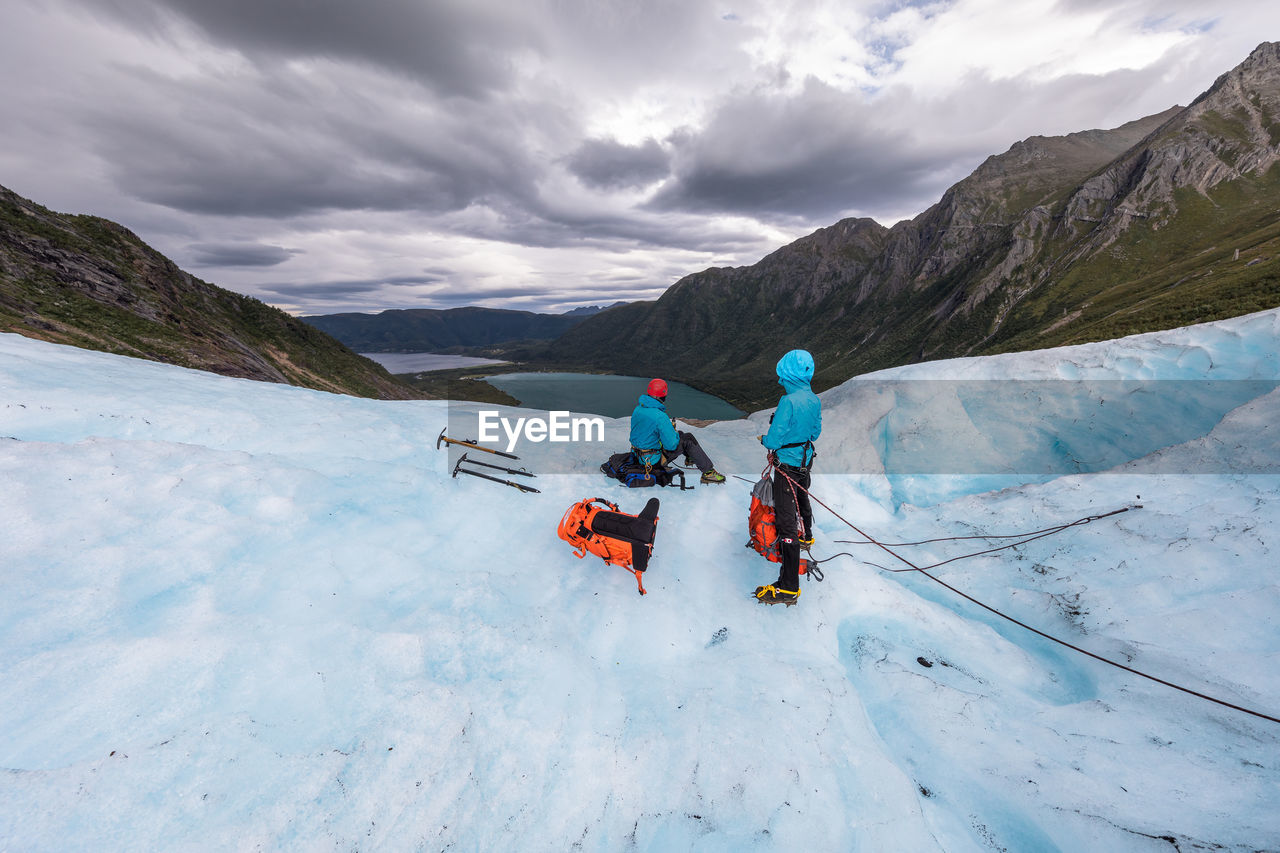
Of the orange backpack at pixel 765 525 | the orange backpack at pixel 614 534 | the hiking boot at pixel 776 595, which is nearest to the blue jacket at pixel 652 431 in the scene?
the orange backpack at pixel 765 525

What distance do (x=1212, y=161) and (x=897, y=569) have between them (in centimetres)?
26144

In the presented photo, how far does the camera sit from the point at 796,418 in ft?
22.4

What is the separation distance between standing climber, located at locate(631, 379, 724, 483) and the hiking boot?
3.13 meters

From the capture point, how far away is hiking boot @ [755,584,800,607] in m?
6.19

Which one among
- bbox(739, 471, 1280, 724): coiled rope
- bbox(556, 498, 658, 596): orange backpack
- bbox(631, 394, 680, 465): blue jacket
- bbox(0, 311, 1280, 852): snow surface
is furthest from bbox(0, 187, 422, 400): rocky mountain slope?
bbox(739, 471, 1280, 724): coiled rope

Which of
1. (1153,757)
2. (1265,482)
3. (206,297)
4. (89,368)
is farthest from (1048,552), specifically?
(206,297)

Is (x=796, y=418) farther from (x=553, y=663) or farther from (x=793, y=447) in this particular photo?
(x=553, y=663)

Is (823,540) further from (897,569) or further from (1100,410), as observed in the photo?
(1100,410)

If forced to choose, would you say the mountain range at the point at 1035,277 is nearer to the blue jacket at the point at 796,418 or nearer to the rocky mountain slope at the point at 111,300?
the rocky mountain slope at the point at 111,300

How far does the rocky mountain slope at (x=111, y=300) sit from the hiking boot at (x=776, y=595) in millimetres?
31502

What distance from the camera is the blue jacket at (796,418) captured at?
22.4 ft

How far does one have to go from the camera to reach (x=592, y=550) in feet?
21.9

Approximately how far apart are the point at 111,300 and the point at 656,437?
174ft

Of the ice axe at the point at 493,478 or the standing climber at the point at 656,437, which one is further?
the standing climber at the point at 656,437
